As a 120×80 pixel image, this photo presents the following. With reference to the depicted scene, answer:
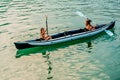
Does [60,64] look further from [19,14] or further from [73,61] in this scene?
[19,14]

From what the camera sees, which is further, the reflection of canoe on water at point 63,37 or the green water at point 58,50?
the reflection of canoe on water at point 63,37

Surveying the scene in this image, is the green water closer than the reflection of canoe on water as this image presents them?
Yes

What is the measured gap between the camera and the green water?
78.6 ft

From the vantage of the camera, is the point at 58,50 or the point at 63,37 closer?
the point at 58,50

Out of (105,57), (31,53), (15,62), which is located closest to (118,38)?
(105,57)

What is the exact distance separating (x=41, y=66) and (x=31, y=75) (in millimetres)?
1905

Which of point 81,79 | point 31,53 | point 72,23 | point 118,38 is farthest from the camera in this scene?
point 72,23

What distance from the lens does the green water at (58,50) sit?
943 inches

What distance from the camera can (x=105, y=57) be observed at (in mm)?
26875

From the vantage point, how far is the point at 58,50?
95.9 feet

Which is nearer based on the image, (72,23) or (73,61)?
(73,61)

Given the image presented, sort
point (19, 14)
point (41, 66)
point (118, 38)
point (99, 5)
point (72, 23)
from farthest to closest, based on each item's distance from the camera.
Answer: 1. point (99, 5)
2. point (19, 14)
3. point (72, 23)
4. point (118, 38)
5. point (41, 66)

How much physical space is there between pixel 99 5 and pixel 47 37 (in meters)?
20.3

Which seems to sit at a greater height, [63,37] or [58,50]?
[63,37]
